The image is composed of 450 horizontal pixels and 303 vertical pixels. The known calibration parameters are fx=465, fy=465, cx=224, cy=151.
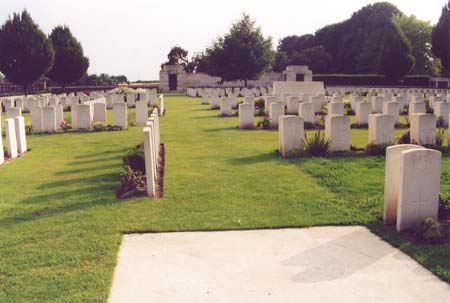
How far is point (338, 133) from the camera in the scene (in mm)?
10234

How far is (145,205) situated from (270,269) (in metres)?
2.63

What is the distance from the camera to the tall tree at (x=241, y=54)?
1732 inches

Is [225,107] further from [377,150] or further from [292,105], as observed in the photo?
[377,150]

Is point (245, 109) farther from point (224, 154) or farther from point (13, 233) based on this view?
point (13, 233)

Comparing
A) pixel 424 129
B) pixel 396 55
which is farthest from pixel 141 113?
pixel 396 55

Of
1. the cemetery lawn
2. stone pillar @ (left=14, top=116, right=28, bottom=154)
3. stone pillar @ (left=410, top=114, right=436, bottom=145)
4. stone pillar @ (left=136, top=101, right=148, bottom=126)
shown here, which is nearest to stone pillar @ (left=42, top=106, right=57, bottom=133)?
stone pillar @ (left=136, top=101, right=148, bottom=126)

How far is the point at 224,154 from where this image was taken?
10359 mm

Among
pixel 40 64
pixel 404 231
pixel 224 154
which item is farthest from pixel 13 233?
pixel 40 64

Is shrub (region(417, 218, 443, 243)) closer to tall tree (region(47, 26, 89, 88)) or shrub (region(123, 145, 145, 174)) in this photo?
shrub (region(123, 145, 145, 174))

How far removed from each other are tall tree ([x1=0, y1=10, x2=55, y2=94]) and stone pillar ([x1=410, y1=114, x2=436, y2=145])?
28.5 metres

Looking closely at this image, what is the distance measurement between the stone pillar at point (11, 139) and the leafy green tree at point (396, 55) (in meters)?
36.6

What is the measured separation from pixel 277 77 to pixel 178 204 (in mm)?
52009

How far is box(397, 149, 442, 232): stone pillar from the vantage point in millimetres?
5203

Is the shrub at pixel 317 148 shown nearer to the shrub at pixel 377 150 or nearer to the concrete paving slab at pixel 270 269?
the shrub at pixel 377 150
